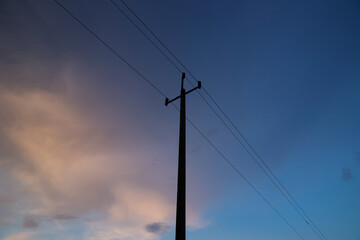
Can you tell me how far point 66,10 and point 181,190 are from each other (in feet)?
30.0

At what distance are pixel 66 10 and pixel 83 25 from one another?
88 cm

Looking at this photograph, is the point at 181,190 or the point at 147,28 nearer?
the point at 181,190

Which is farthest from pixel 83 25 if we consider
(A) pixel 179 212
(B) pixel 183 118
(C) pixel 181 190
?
(A) pixel 179 212

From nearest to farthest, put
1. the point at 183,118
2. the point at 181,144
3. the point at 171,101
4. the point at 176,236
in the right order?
the point at 176,236, the point at 181,144, the point at 183,118, the point at 171,101

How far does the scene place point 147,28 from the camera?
35.6 ft

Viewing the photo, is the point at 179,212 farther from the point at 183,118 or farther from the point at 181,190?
the point at 183,118

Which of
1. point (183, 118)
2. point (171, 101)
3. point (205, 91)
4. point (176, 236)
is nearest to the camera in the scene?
point (176, 236)

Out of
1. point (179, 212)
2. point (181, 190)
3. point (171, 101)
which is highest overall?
point (171, 101)

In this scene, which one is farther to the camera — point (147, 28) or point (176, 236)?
point (147, 28)

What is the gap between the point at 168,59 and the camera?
12.6 m

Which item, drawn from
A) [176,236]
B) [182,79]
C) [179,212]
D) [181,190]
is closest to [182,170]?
[181,190]

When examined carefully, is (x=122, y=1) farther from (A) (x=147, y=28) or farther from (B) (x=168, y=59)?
(B) (x=168, y=59)

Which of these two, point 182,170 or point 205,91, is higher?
point 205,91

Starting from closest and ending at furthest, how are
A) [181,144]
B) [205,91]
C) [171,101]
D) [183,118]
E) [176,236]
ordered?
1. [176,236]
2. [181,144]
3. [183,118]
4. [171,101]
5. [205,91]
